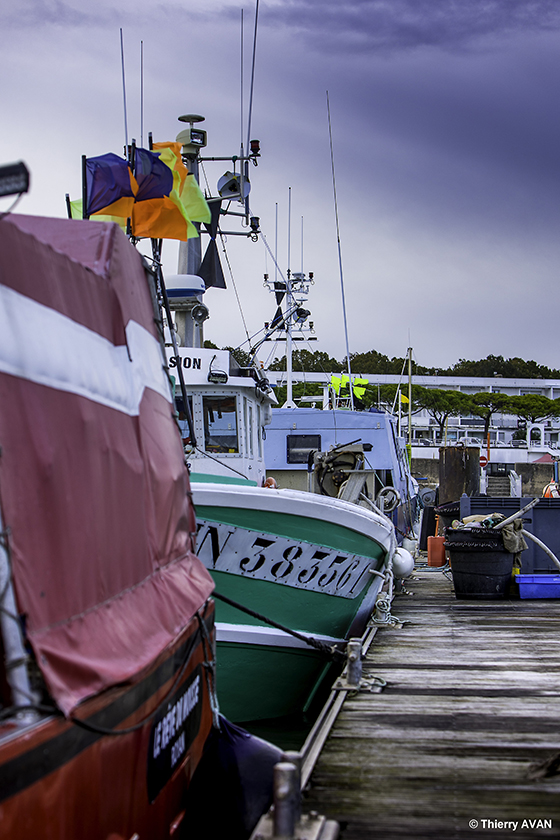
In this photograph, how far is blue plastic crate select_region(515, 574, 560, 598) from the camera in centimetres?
999

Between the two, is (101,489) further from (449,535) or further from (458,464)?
(458,464)

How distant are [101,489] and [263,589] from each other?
442 cm

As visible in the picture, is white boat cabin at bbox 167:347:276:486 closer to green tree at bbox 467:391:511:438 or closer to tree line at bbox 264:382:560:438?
tree line at bbox 264:382:560:438

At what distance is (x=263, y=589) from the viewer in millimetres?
7109

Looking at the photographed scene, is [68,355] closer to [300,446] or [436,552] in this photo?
[436,552]

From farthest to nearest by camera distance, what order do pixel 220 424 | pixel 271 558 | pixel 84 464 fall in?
1. pixel 220 424
2. pixel 271 558
3. pixel 84 464

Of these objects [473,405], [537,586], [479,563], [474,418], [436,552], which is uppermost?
[473,405]

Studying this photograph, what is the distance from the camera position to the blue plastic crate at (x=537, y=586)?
32.8 ft

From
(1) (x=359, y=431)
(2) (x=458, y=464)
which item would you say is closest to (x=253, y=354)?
(1) (x=359, y=431)

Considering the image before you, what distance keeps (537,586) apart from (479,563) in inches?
33.6

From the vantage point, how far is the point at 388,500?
37.1 ft

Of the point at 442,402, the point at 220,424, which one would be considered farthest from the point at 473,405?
the point at 220,424

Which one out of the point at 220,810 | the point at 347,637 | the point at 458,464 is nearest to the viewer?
the point at 220,810

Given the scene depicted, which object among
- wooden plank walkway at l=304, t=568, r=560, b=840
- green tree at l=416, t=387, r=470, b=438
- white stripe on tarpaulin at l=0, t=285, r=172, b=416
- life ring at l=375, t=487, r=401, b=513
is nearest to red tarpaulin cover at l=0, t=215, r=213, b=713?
white stripe on tarpaulin at l=0, t=285, r=172, b=416
